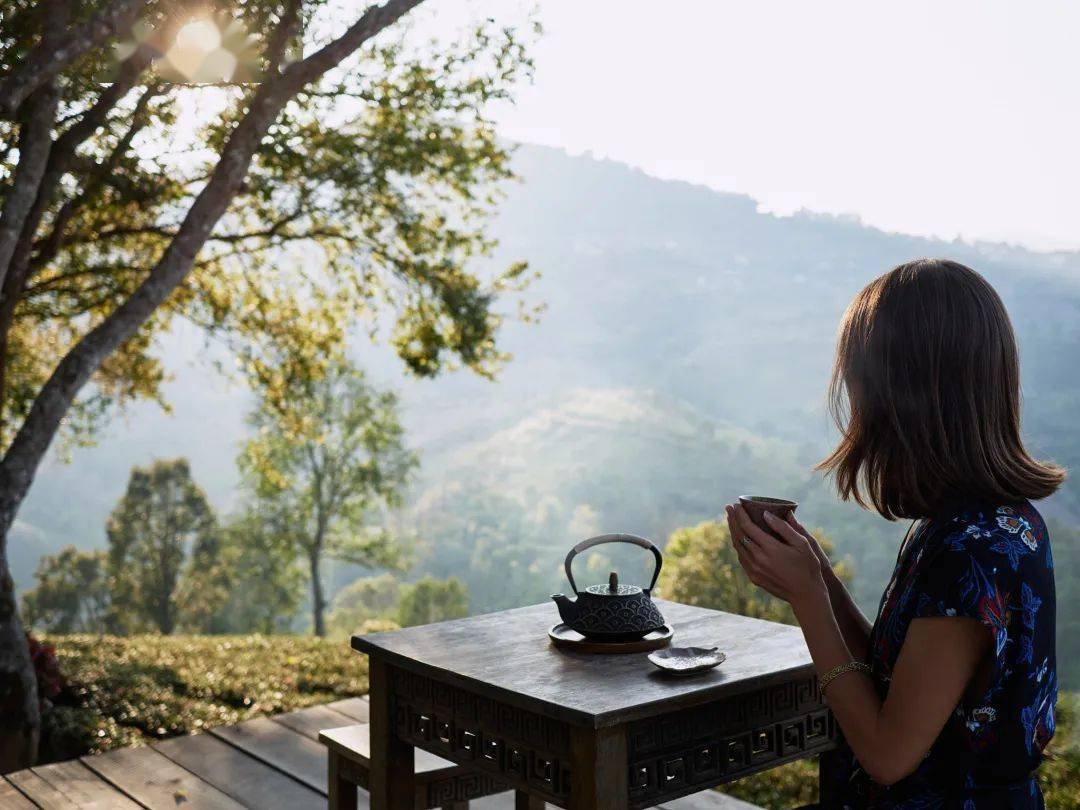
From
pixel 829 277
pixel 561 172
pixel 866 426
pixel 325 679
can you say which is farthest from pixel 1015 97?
pixel 866 426

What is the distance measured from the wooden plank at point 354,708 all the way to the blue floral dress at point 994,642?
3.28 metres

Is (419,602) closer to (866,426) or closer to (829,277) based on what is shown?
(829,277)

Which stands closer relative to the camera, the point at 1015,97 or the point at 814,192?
the point at 1015,97

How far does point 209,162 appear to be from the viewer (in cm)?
655

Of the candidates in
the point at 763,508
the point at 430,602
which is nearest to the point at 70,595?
the point at 430,602

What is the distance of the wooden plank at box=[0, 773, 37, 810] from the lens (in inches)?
135

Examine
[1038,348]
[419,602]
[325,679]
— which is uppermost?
[1038,348]

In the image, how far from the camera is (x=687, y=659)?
2006 millimetres

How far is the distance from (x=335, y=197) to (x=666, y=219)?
33.8m

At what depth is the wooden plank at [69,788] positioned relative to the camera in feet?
11.4

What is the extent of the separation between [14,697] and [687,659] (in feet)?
12.8

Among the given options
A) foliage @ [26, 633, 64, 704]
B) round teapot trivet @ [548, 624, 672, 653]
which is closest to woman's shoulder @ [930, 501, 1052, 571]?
round teapot trivet @ [548, 624, 672, 653]

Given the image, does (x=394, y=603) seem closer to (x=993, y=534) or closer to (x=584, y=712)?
(x=584, y=712)

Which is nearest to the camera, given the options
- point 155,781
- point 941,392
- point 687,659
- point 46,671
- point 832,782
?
point 941,392
